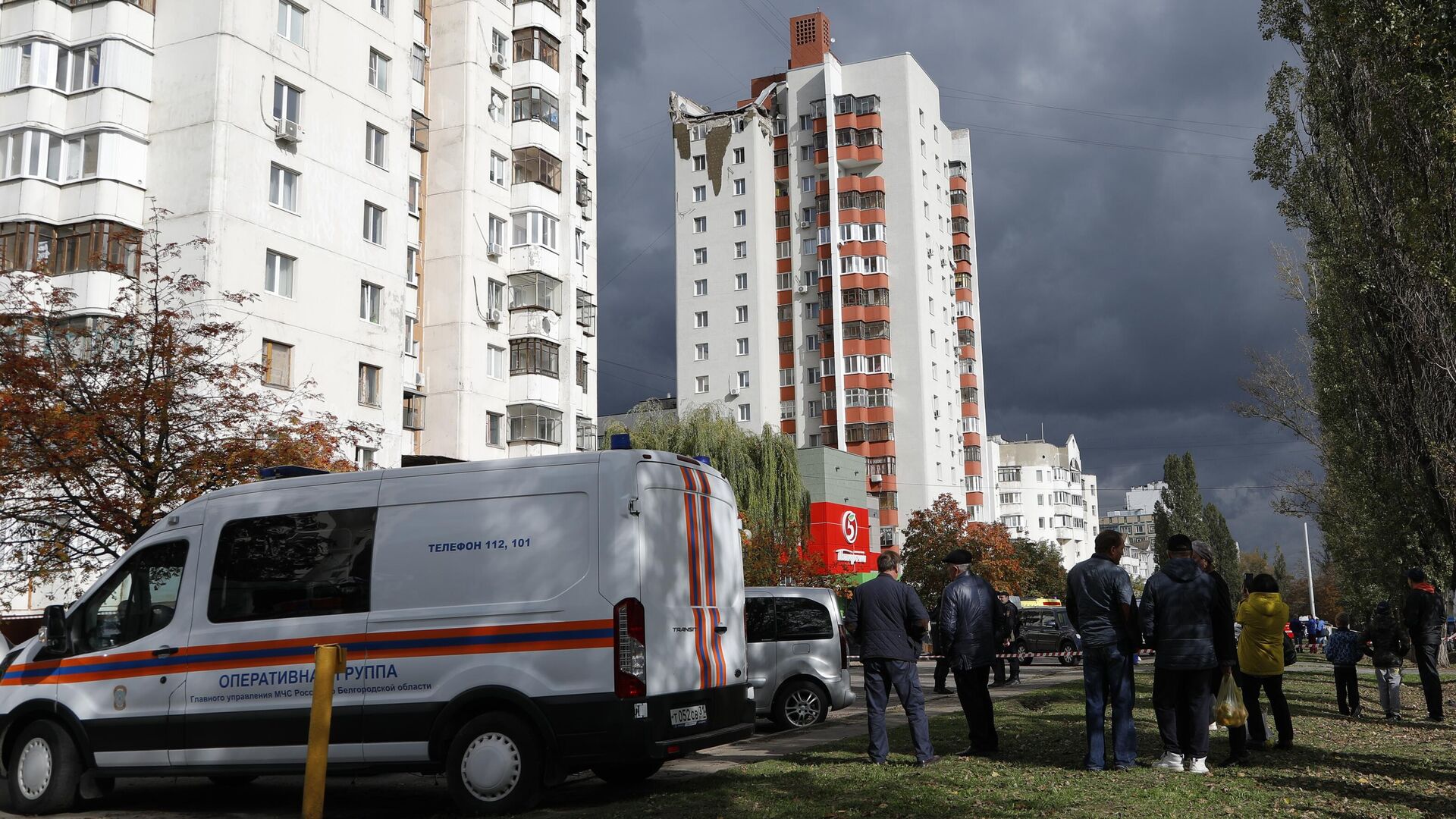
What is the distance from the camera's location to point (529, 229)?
141 feet

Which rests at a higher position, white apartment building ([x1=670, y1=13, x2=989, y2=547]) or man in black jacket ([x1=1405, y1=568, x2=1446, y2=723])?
white apartment building ([x1=670, y1=13, x2=989, y2=547])

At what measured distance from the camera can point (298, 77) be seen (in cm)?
3188

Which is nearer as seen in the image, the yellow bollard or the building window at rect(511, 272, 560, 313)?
the yellow bollard

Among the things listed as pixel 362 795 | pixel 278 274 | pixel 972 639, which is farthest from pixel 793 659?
pixel 278 274

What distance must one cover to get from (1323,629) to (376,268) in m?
45.2

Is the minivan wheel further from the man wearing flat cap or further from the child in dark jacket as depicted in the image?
the man wearing flat cap

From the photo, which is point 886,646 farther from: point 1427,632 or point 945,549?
point 945,549

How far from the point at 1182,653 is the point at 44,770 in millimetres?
9696

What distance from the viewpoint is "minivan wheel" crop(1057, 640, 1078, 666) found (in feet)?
119

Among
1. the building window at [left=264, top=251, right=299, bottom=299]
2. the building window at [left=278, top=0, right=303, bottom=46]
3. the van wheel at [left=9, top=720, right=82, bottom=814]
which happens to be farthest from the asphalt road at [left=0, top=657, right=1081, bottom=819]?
the building window at [left=278, top=0, right=303, bottom=46]

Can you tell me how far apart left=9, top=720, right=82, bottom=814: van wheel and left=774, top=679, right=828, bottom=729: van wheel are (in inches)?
325

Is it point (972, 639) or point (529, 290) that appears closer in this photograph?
point (972, 639)

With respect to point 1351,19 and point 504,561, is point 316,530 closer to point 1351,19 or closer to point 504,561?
point 504,561

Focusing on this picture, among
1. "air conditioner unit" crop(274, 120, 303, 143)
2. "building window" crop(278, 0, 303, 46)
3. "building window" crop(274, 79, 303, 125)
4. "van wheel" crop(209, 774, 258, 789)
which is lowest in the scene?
"van wheel" crop(209, 774, 258, 789)
